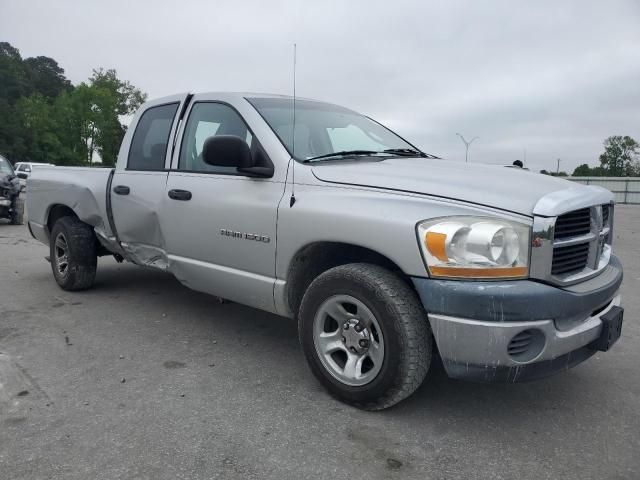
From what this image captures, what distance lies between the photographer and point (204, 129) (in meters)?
4.04

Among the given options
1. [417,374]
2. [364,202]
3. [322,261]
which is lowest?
[417,374]

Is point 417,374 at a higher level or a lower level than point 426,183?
lower

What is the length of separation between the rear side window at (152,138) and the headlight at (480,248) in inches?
102

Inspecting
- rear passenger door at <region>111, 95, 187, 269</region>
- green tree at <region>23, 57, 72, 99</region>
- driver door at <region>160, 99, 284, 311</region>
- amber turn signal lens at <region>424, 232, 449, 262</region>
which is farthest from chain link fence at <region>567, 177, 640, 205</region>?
green tree at <region>23, 57, 72, 99</region>

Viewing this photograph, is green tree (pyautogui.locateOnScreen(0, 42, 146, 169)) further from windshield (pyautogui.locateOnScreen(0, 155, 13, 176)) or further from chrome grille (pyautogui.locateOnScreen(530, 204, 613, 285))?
chrome grille (pyautogui.locateOnScreen(530, 204, 613, 285))

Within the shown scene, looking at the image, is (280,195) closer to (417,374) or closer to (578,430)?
(417,374)

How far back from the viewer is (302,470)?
2350mm

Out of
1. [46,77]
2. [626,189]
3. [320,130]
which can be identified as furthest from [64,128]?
[320,130]

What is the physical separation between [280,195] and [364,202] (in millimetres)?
652

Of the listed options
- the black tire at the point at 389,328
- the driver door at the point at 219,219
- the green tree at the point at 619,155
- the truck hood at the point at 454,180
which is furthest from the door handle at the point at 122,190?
the green tree at the point at 619,155

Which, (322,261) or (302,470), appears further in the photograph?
(322,261)

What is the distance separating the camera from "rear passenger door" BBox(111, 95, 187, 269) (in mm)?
4219

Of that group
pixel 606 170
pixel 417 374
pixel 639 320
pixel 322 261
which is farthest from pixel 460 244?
pixel 606 170

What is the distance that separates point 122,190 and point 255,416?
2.56m
